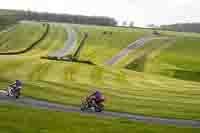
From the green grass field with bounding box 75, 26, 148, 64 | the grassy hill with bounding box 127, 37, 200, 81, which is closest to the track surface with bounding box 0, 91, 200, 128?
the grassy hill with bounding box 127, 37, 200, 81

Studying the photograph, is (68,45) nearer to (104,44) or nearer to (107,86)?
(104,44)

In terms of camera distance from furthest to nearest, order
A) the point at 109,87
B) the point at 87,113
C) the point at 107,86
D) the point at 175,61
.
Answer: the point at 175,61 → the point at 107,86 → the point at 109,87 → the point at 87,113

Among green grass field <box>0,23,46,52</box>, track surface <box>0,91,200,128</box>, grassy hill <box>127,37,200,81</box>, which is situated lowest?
grassy hill <box>127,37,200,81</box>

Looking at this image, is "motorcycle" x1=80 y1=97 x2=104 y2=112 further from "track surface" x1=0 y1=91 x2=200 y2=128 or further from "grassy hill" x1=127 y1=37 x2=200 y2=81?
"grassy hill" x1=127 y1=37 x2=200 y2=81

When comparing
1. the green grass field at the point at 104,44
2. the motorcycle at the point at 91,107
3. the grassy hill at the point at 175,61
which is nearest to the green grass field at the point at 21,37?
the green grass field at the point at 104,44

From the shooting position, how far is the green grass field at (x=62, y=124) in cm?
2842

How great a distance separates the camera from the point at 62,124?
3017 cm

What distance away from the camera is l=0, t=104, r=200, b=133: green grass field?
28.4 m

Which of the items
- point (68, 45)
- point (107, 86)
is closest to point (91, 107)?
point (107, 86)

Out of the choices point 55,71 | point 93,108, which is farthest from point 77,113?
point 55,71

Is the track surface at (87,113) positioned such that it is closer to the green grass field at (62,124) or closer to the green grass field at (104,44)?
the green grass field at (62,124)

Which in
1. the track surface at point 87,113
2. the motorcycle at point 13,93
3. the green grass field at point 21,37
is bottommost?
A: the track surface at point 87,113

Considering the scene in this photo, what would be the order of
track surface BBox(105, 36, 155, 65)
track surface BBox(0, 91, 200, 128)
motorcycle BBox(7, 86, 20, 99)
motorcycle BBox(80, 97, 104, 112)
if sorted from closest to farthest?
track surface BBox(0, 91, 200, 128), motorcycle BBox(80, 97, 104, 112), motorcycle BBox(7, 86, 20, 99), track surface BBox(105, 36, 155, 65)

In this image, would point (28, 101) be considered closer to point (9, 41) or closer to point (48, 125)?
point (48, 125)
